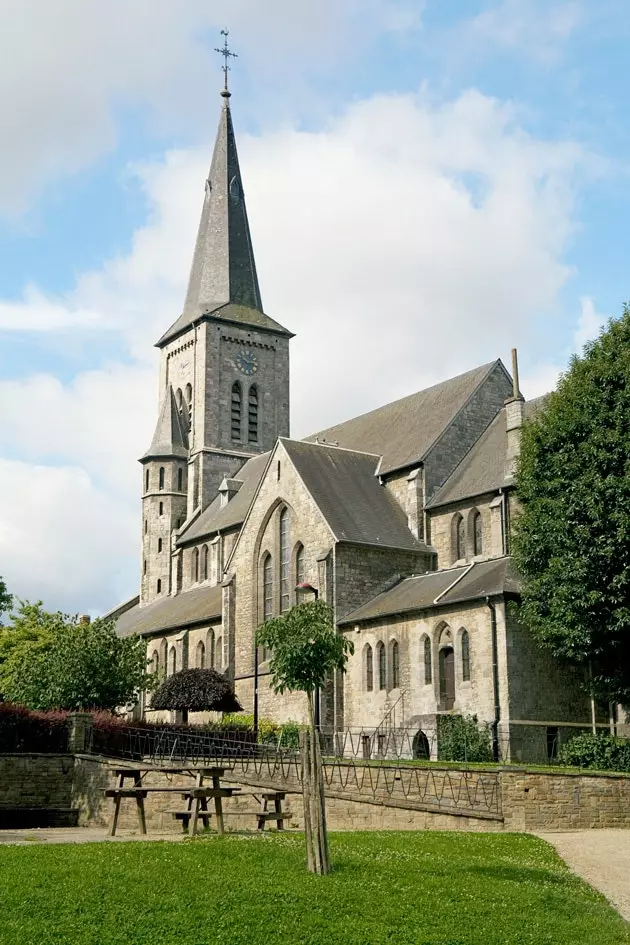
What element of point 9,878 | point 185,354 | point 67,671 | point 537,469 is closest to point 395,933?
point 9,878

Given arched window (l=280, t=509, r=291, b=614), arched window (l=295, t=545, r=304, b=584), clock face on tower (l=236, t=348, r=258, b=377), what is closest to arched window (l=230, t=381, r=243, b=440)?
clock face on tower (l=236, t=348, r=258, b=377)

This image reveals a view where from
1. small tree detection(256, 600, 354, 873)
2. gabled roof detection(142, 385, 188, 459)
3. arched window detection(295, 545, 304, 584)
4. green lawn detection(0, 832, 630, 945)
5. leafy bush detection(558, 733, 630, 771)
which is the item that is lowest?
green lawn detection(0, 832, 630, 945)

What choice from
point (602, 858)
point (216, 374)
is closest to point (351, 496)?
point (216, 374)

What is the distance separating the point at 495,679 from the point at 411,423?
17859 millimetres

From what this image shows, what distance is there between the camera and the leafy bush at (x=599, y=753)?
31.4 meters

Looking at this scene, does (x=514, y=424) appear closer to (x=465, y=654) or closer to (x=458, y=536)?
(x=458, y=536)

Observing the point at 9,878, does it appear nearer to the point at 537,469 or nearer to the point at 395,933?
the point at 395,933

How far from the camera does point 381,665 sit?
4075 cm

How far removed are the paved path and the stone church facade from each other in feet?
43.2

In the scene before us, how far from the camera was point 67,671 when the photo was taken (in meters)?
44.3

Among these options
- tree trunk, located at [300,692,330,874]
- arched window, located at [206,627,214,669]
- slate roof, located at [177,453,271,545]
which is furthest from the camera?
slate roof, located at [177,453,271,545]

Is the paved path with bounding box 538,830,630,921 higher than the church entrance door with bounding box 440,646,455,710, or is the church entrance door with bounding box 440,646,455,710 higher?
the church entrance door with bounding box 440,646,455,710

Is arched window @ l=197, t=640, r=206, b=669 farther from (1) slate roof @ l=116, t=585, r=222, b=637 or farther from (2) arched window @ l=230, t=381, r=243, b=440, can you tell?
(2) arched window @ l=230, t=381, r=243, b=440

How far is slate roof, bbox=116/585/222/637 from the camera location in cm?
5416
